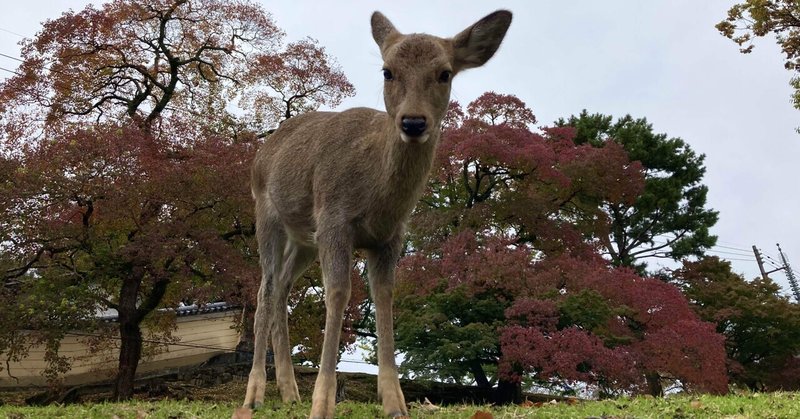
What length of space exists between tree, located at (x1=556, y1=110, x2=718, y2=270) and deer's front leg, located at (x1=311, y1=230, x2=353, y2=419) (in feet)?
62.6

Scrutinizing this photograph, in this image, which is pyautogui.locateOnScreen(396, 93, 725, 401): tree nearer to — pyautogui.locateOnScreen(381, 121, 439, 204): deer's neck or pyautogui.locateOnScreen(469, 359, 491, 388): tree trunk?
pyautogui.locateOnScreen(469, 359, 491, 388): tree trunk

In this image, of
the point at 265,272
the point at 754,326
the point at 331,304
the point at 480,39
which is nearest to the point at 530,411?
the point at 331,304

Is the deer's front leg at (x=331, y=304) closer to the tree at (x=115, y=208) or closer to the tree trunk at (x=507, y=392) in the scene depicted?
the tree at (x=115, y=208)

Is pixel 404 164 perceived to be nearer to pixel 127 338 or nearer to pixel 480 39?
pixel 480 39

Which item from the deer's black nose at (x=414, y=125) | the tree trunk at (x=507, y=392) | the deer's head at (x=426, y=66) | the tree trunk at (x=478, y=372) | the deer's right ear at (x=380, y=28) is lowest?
the tree trunk at (x=507, y=392)

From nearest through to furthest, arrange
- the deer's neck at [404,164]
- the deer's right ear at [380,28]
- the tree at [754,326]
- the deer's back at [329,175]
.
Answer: the deer's neck at [404,164] → the deer's back at [329,175] → the deer's right ear at [380,28] → the tree at [754,326]

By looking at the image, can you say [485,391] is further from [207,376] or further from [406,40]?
[406,40]

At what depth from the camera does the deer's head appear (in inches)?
131

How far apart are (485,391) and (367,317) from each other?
4.09 m

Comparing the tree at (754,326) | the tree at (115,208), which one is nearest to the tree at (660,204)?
the tree at (754,326)

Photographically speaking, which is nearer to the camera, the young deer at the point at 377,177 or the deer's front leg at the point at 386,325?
the young deer at the point at 377,177

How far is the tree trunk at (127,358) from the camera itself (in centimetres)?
1152

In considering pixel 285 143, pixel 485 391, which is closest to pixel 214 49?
pixel 485 391

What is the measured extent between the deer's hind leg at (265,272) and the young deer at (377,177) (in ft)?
0.12
